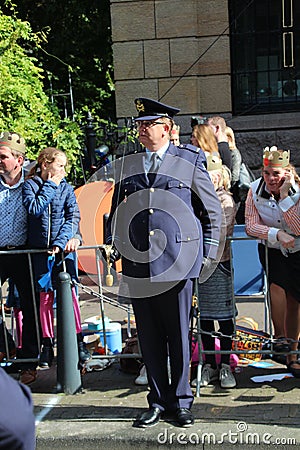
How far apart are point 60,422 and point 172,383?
0.85 m

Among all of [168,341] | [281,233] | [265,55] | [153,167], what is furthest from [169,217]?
[265,55]

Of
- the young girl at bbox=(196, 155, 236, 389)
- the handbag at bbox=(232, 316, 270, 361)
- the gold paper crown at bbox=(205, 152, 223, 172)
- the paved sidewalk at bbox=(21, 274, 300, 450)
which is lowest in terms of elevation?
the paved sidewalk at bbox=(21, 274, 300, 450)

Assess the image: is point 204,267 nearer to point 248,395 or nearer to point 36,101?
point 248,395

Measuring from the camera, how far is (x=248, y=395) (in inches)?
225

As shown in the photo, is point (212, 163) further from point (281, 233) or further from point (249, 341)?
point (249, 341)

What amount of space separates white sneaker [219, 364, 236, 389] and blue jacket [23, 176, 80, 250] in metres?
1.59

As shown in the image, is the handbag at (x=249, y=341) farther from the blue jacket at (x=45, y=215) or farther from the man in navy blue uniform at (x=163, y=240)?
the blue jacket at (x=45, y=215)

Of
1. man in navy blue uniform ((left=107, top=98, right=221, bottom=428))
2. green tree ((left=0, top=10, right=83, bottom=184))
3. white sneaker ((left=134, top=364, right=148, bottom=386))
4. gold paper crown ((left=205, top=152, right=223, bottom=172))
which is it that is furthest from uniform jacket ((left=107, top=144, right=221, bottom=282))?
green tree ((left=0, top=10, right=83, bottom=184))

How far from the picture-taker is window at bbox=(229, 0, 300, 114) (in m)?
11.2

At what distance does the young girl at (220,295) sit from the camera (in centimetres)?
602

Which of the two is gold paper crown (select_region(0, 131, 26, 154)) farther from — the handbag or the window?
the window

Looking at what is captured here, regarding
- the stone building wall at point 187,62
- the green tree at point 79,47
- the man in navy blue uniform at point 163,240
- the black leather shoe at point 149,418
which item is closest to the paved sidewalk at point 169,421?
the black leather shoe at point 149,418

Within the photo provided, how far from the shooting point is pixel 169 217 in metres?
5.14

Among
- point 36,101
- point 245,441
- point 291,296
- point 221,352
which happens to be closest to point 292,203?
point 291,296
